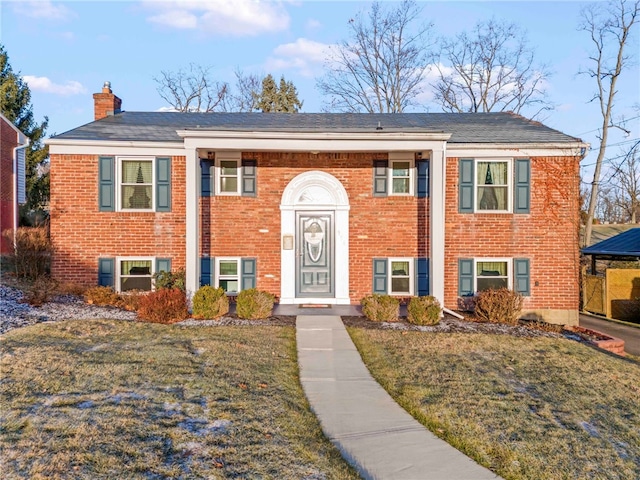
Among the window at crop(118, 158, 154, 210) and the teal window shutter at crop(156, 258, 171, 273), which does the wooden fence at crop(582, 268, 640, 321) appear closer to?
the teal window shutter at crop(156, 258, 171, 273)

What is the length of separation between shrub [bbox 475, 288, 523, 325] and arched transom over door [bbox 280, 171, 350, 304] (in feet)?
10.4

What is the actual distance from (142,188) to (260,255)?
324 cm

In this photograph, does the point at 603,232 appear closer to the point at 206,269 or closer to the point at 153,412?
the point at 206,269

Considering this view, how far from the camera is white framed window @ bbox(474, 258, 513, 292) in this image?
1117cm

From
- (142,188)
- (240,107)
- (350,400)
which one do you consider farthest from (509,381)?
(240,107)

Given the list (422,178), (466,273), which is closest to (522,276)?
(466,273)

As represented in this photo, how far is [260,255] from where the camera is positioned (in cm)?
1125


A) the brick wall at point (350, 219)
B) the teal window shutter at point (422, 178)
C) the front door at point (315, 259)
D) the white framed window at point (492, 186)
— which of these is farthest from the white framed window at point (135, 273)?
the white framed window at point (492, 186)

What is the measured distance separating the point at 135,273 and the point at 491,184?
884 cm

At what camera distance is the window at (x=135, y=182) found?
11.0m

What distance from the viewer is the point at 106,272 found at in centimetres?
1093

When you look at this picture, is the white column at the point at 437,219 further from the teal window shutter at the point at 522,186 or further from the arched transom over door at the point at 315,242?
the teal window shutter at the point at 522,186

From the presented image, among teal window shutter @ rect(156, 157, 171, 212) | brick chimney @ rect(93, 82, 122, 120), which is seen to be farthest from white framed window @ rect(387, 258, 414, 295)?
brick chimney @ rect(93, 82, 122, 120)

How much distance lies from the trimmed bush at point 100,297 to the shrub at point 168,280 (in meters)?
0.92
